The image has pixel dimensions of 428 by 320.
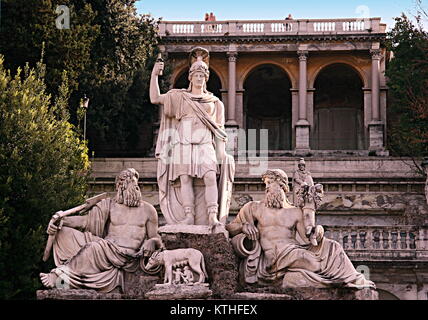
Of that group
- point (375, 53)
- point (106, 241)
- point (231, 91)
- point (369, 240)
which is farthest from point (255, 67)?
point (106, 241)

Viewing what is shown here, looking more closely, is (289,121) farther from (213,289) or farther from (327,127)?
(213,289)

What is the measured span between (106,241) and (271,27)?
115 ft

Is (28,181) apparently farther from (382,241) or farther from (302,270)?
(302,270)

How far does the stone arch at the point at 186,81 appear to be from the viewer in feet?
149

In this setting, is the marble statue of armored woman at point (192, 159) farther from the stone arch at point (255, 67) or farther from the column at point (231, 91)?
the stone arch at point (255, 67)

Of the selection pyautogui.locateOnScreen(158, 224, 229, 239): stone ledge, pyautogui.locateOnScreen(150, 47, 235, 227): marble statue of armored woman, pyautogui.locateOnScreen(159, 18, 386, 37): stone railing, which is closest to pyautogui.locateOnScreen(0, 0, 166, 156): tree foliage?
pyautogui.locateOnScreen(159, 18, 386, 37): stone railing

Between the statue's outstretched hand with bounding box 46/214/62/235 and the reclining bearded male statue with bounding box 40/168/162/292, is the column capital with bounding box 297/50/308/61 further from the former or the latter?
the statue's outstretched hand with bounding box 46/214/62/235

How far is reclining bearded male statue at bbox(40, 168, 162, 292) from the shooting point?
10.9 meters

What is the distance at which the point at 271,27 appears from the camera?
4512 centimetres

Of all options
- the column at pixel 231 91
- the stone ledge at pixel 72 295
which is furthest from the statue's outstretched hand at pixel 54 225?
the column at pixel 231 91

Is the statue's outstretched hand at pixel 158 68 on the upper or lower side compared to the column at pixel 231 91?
lower

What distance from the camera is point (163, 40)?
1752 inches

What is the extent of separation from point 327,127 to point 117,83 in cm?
1888

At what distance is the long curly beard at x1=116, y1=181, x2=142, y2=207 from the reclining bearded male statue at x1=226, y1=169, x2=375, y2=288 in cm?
131
